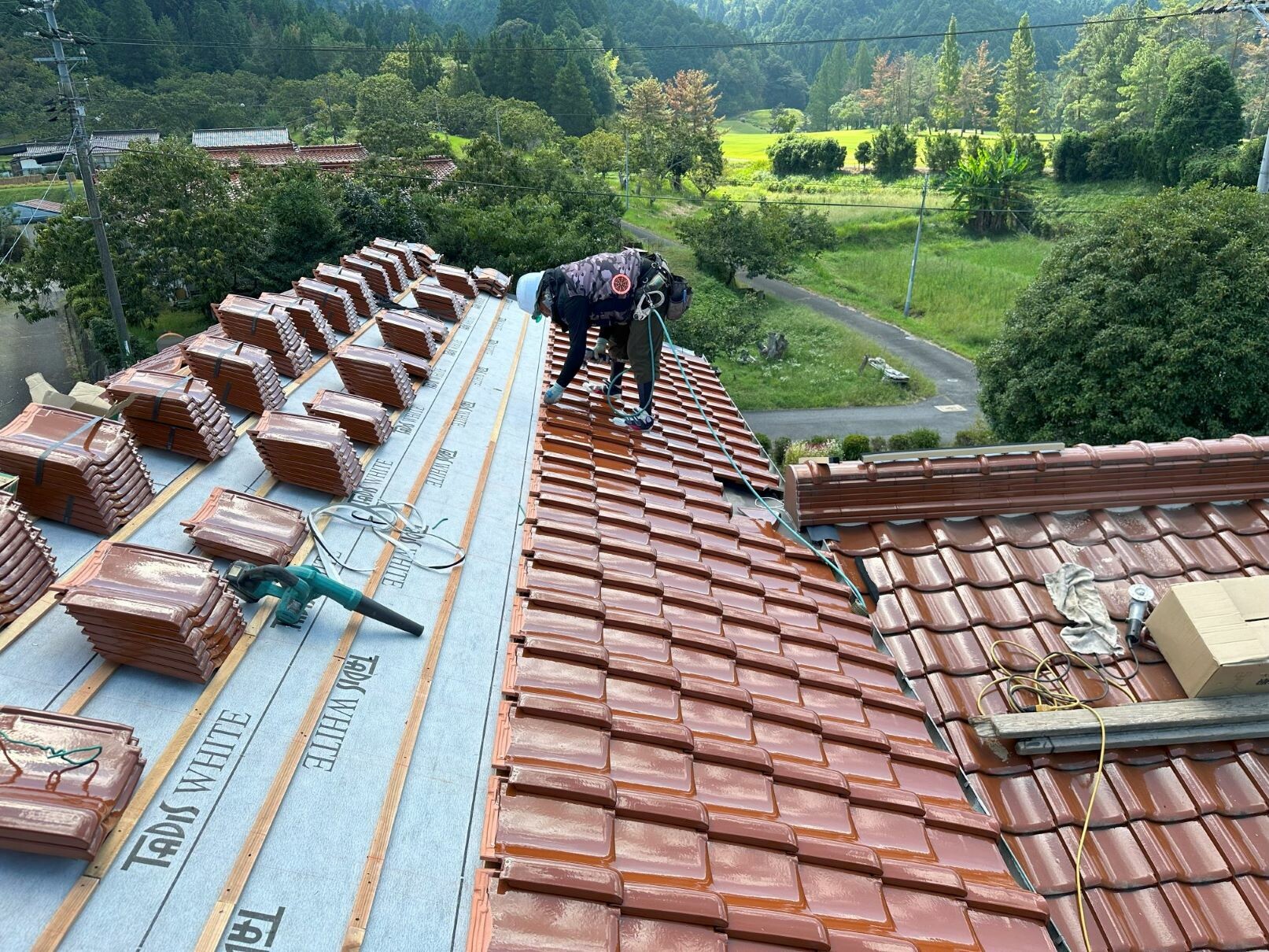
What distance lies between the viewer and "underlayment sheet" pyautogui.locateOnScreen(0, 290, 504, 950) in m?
2.97

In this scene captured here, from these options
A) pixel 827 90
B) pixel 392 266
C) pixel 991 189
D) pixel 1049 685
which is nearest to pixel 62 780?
pixel 1049 685

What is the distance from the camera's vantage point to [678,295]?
8359 mm

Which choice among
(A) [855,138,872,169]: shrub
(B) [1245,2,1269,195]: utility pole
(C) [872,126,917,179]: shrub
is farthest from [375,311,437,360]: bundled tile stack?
(A) [855,138,872,169]: shrub

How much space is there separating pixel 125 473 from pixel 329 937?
3663 mm

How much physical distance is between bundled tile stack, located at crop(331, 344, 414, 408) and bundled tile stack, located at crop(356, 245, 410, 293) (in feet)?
16.5

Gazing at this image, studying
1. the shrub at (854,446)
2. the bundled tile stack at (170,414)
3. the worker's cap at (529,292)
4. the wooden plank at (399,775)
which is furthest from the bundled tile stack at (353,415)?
the shrub at (854,446)

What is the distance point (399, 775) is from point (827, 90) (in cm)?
13086

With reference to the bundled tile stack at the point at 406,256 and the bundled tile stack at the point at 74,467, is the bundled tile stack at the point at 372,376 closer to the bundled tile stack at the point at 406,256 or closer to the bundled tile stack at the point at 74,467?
the bundled tile stack at the point at 74,467

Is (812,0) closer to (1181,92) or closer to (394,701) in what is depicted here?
(1181,92)

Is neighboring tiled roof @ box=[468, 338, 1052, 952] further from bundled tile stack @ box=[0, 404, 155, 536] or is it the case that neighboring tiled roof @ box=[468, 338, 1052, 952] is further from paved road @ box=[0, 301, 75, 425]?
paved road @ box=[0, 301, 75, 425]

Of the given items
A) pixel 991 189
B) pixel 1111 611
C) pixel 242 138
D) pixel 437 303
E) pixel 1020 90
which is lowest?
pixel 991 189

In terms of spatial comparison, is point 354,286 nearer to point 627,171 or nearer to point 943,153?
point 627,171

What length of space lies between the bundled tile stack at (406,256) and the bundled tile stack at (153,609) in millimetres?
10439

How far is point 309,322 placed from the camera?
939cm
